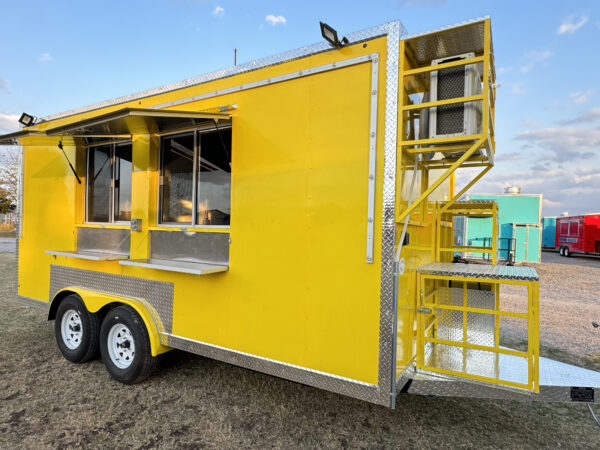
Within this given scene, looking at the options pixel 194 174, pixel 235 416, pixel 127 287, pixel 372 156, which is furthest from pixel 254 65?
pixel 235 416

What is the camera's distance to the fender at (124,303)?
Answer: 141 inches

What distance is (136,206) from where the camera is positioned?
3.88 m

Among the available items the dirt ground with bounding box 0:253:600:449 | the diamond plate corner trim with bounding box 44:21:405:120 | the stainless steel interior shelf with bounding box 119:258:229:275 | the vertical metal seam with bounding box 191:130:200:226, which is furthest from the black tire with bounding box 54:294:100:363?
the diamond plate corner trim with bounding box 44:21:405:120

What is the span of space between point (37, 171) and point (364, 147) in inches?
178

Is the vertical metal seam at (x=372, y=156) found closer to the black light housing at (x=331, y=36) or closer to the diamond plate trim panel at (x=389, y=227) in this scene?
the diamond plate trim panel at (x=389, y=227)

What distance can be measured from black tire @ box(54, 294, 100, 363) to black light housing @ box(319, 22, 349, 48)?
11.9 feet

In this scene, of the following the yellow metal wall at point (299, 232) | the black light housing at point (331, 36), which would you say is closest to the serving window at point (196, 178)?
the yellow metal wall at point (299, 232)

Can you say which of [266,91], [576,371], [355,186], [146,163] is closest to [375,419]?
[576,371]

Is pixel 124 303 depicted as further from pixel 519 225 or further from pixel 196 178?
pixel 519 225

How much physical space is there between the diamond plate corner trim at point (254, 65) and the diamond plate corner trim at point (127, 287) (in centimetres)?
189

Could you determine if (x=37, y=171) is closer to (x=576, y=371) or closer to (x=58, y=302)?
(x=58, y=302)

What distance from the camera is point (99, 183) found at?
450 centimetres

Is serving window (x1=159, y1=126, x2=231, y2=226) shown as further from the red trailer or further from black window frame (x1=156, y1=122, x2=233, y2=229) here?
the red trailer

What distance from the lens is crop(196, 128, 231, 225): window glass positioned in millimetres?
3400
